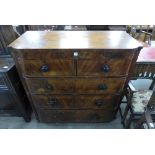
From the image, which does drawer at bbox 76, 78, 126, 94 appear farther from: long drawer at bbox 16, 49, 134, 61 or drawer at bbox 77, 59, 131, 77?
long drawer at bbox 16, 49, 134, 61

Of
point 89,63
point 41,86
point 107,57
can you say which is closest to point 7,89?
point 41,86

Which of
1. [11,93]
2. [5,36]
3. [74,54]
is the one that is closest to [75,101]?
[74,54]

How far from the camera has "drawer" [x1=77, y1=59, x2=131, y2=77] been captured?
1190mm

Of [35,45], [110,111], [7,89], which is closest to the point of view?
[35,45]

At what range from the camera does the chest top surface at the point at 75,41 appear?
1.13 m

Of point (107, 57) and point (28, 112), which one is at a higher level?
point (107, 57)

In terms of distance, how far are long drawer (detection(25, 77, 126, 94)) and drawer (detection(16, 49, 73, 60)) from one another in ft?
0.78

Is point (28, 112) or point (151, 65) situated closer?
point (151, 65)

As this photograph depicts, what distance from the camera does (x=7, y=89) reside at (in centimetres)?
156

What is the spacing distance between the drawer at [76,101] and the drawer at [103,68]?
0.31 metres

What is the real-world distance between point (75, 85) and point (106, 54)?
1.40 feet

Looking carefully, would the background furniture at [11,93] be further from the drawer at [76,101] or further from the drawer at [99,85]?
the drawer at [99,85]
